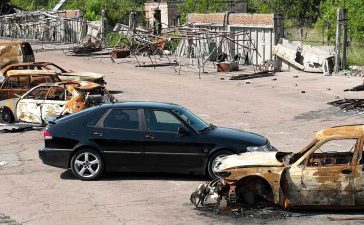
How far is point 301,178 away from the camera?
10.3 metres

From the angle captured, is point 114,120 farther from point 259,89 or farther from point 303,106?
point 259,89

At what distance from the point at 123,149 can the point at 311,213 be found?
3978mm

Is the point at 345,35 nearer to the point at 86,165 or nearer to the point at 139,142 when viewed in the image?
the point at 139,142

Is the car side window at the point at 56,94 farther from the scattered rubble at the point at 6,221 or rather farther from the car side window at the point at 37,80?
the scattered rubble at the point at 6,221

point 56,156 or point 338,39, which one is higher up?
point 338,39

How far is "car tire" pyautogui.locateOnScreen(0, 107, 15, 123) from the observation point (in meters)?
20.4

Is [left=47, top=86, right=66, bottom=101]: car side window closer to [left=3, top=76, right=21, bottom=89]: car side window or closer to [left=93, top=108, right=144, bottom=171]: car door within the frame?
[left=3, top=76, right=21, bottom=89]: car side window

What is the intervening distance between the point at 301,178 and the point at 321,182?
30 centimetres

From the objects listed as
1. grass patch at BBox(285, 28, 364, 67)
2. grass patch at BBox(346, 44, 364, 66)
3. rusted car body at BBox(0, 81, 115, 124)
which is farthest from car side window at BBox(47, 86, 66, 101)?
grass patch at BBox(346, 44, 364, 66)

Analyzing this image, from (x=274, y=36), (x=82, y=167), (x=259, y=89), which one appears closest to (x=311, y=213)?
(x=82, y=167)

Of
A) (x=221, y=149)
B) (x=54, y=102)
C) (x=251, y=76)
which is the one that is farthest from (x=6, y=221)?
(x=251, y=76)

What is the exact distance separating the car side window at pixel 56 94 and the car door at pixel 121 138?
6.56m

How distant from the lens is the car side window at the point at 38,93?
64.7 ft

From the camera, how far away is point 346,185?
33.0ft
